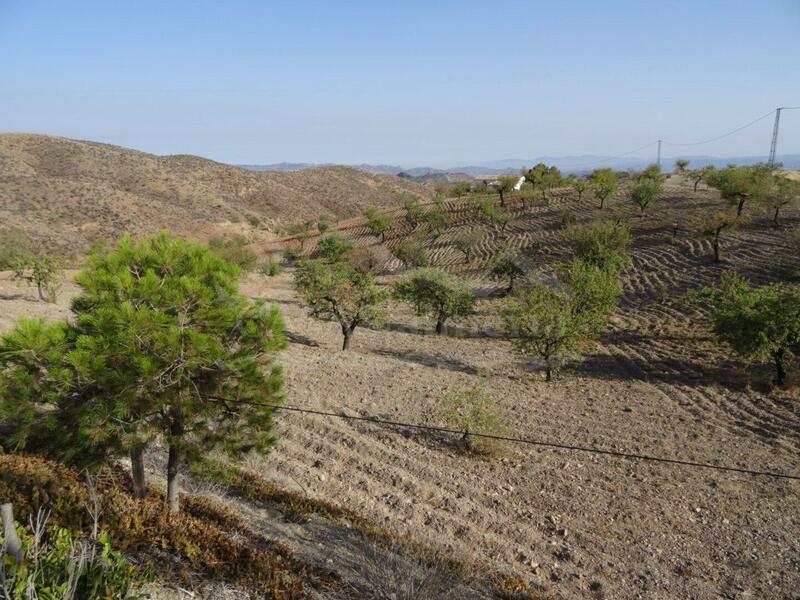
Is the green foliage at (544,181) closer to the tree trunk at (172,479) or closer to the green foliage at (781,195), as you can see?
the green foliage at (781,195)

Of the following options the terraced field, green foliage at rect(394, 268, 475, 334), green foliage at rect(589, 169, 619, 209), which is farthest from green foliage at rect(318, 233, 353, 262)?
green foliage at rect(589, 169, 619, 209)

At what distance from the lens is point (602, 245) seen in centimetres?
2730

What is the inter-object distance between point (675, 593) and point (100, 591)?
6.99m

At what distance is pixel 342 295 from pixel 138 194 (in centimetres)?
4654

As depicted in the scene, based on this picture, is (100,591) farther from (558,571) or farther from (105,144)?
(105,144)

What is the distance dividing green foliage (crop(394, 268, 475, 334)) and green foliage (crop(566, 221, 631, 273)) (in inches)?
348

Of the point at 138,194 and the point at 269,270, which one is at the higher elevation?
the point at 138,194

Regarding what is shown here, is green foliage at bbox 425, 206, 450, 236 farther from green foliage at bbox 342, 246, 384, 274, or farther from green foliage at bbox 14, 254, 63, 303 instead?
green foliage at bbox 14, 254, 63, 303

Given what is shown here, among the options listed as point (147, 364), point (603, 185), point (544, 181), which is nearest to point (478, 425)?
point (147, 364)

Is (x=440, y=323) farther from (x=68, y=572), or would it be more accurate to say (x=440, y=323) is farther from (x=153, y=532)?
(x=68, y=572)

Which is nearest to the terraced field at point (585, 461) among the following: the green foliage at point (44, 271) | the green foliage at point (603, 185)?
the green foliage at point (44, 271)

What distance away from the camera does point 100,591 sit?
144 inches

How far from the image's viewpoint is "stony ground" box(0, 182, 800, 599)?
757cm

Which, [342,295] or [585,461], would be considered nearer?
[585,461]
